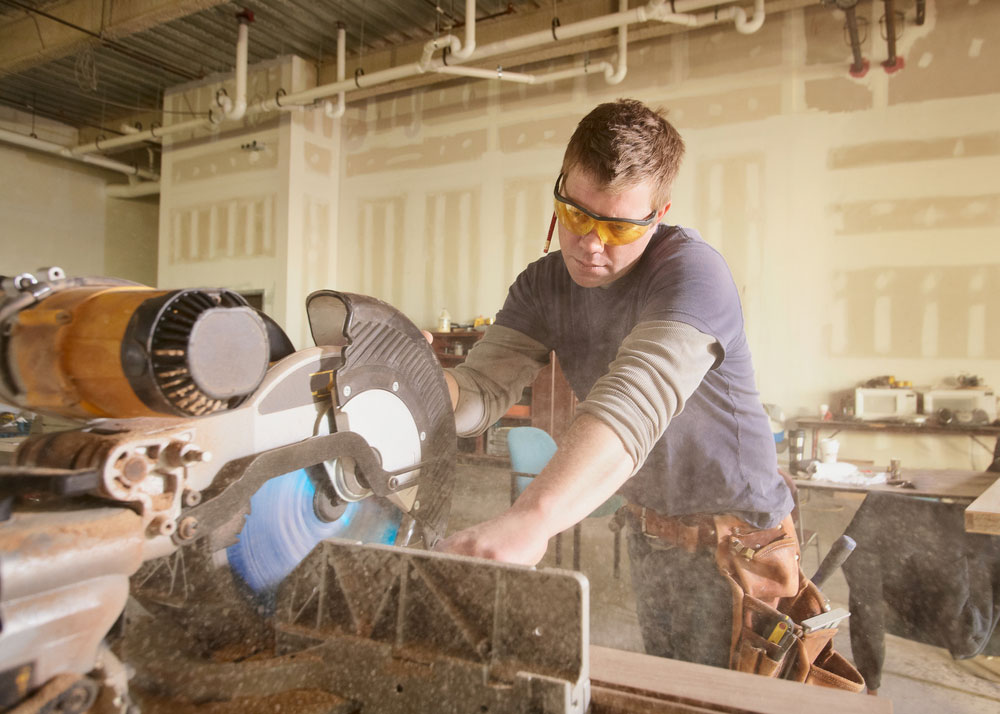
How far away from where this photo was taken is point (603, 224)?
107cm

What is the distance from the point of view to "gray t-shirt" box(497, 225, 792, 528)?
47.5 inches

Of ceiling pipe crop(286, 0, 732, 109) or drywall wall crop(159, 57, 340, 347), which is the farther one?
drywall wall crop(159, 57, 340, 347)

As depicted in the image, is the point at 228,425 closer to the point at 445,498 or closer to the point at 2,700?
the point at 2,700

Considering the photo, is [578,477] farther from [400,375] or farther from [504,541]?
[400,375]

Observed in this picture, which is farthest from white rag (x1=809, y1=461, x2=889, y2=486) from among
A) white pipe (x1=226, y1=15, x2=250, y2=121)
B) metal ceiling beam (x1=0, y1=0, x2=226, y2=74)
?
white pipe (x1=226, y1=15, x2=250, y2=121)

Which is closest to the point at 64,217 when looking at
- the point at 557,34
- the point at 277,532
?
the point at 557,34

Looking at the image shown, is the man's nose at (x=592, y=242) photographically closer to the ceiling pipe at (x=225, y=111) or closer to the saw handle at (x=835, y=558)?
the saw handle at (x=835, y=558)

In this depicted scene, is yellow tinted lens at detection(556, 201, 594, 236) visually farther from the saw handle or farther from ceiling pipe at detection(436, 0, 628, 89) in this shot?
ceiling pipe at detection(436, 0, 628, 89)

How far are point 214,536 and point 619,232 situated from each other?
748mm

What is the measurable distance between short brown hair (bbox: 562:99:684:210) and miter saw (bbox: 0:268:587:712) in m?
0.46

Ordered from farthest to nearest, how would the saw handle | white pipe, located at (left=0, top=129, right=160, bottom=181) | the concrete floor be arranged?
1. white pipe, located at (left=0, top=129, right=160, bottom=181)
2. the concrete floor
3. the saw handle

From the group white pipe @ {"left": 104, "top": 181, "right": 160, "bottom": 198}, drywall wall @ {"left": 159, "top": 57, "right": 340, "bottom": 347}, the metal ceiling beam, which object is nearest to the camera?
the metal ceiling beam

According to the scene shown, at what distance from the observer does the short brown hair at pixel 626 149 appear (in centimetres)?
105

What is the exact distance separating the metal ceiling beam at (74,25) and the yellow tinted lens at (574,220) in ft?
14.1
